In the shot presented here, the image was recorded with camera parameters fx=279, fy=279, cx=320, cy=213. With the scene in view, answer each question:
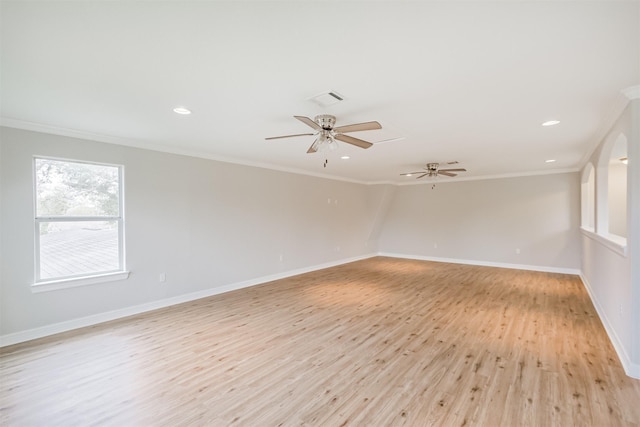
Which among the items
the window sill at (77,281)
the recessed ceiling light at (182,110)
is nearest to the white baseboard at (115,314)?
the window sill at (77,281)

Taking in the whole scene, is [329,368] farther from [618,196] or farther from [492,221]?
[618,196]

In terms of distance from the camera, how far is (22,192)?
3117 mm

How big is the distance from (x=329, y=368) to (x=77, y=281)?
10.8ft

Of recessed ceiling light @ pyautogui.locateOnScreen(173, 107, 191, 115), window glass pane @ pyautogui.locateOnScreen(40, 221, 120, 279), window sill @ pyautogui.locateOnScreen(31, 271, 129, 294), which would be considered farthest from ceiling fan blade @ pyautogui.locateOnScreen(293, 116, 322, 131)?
window sill @ pyautogui.locateOnScreen(31, 271, 129, 294)

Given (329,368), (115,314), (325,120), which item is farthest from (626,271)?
(115,314)

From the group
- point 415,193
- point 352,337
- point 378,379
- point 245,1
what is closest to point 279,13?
point 245,1

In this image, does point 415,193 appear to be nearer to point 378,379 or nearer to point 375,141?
point 375,141

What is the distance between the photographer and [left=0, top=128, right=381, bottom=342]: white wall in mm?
3094

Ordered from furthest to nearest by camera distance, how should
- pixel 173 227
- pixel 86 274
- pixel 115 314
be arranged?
pixel 173 227 → pixel 115 314 → pixel 86 274

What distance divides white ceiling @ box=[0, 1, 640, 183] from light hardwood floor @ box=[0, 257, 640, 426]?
2.40 metres

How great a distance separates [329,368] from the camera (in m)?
2.55

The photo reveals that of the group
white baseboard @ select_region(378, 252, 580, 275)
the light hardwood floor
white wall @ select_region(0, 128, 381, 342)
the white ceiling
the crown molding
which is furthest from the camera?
white baseboard @ select_region(378, 252, 580, 275)

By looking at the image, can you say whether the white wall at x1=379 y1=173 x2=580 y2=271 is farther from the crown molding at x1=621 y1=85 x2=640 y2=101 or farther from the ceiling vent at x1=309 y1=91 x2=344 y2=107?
the ceiling vent at x1=309 y1=91 x2=344 y2=107

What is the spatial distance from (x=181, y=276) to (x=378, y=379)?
3460 millimetres
